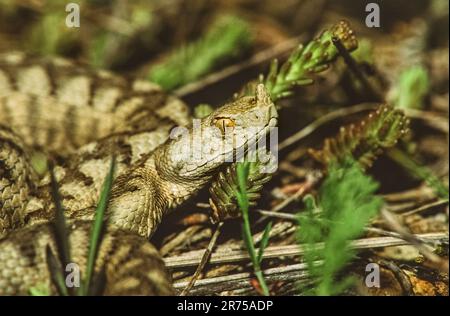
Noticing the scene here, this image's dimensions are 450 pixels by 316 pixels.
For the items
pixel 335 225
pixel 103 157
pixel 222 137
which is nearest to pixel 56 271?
pixel 222 137

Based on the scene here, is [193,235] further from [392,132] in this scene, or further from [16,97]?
[16,97]

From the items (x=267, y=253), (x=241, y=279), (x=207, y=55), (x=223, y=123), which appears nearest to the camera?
(x=241, y=279)

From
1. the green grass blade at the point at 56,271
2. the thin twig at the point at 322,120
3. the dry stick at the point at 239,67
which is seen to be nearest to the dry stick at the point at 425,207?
the thin twig at the point at 322,120

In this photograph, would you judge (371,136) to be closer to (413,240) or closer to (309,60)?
(309,60)

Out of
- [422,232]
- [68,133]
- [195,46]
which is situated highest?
[195,46]

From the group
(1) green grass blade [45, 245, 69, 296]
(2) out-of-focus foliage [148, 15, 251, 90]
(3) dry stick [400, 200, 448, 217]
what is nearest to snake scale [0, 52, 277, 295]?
(1) green grass blade [45, 245, 69, 296]

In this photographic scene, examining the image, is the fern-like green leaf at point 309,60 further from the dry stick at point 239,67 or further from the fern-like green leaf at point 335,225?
the dry stick at point 239,67
